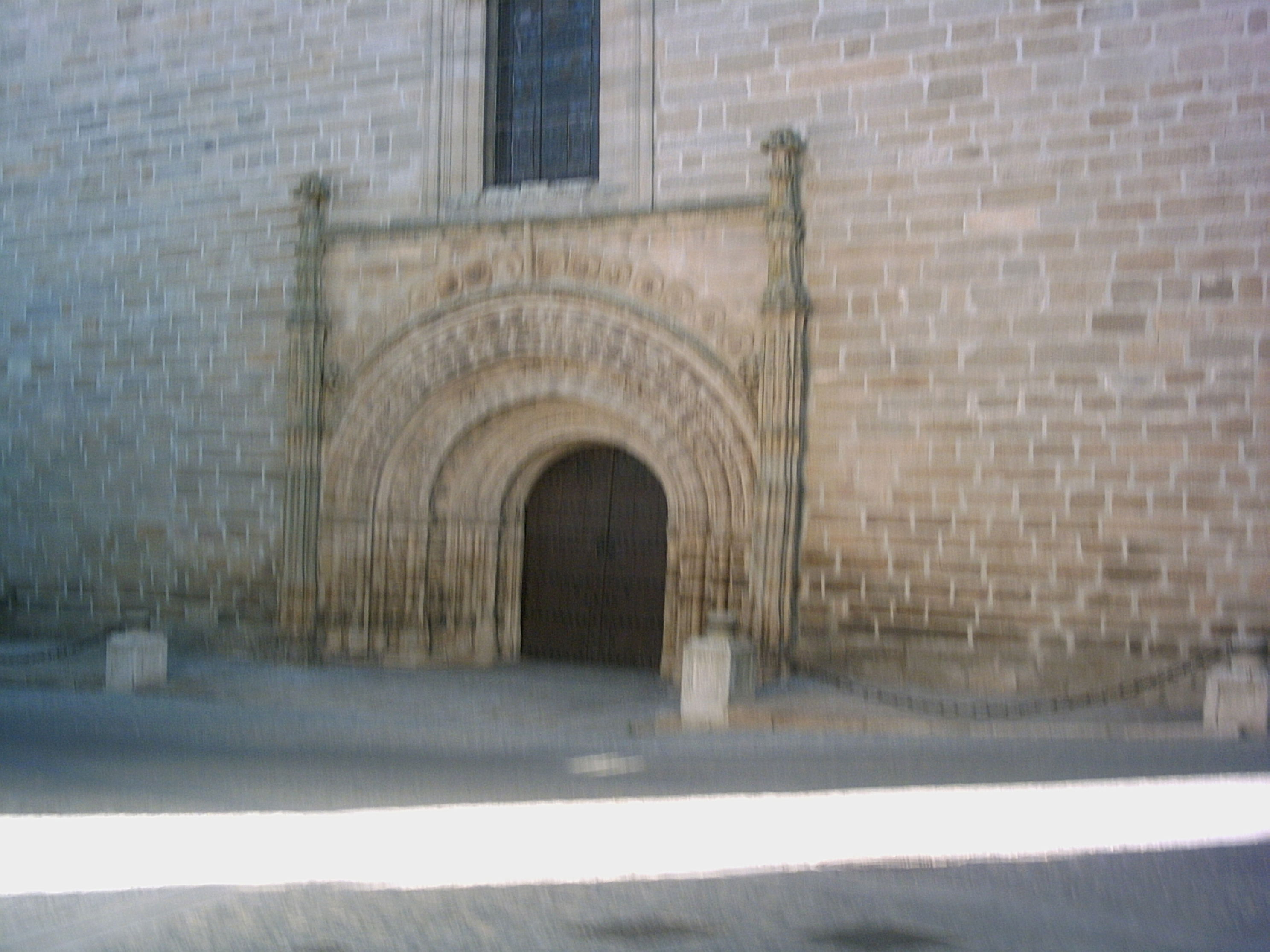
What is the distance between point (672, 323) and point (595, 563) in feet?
7.84

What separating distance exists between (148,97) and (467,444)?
4.48m

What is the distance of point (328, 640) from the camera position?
9.84 meters

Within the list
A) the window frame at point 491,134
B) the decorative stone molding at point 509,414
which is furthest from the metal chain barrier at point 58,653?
the window frame at point 491,134

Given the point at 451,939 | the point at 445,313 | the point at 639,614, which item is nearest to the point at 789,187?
the point at 445,313

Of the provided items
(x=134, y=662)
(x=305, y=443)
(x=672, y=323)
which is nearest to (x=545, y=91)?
(x=672, y=323)

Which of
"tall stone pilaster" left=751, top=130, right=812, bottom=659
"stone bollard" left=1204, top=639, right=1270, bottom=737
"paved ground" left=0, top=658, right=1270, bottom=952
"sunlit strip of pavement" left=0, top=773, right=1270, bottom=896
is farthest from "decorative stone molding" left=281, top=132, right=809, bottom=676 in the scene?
"sunlit strip of pavement" left=0, top=773, right=1270, bottom=896

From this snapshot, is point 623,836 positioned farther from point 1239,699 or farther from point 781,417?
point 781,417

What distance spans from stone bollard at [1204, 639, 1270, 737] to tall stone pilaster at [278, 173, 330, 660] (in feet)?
22.5

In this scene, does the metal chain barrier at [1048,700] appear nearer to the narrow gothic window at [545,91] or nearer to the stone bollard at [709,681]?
the stone bollard at [709,681]

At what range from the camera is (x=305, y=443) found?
981 centimetres

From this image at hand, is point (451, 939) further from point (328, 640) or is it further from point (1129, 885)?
point (328, 640)

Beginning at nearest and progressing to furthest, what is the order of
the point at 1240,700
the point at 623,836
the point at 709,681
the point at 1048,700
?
1. the point at 623,836
2. the point at 1240,700
3. the point at 709,681
4. the point at 1048,700

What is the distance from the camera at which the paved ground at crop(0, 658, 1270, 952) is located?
3705mm

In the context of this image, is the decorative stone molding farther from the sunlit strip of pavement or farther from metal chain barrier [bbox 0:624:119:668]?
the sunlit strip of pavement
